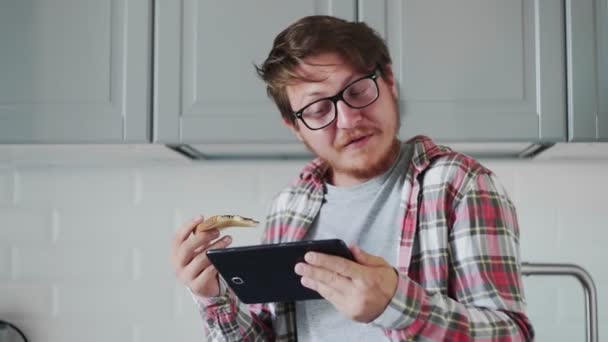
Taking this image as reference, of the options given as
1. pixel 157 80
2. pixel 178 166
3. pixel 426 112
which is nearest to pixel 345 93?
pixel 426 112

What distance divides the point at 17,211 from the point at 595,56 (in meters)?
1.52

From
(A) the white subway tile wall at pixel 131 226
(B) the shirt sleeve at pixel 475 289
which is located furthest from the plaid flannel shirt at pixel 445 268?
(A) the white subway tile wall at pixel 131 226

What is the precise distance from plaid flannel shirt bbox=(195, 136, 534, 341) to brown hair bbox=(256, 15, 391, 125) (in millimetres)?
179

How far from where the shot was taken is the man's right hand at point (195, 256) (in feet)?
4.07

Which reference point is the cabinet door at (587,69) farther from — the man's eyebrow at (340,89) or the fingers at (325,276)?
the fingers at (325,276)

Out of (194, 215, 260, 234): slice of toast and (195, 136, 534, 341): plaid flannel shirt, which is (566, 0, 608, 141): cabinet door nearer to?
(195, 136, 534, 341): plaid flannel shirt

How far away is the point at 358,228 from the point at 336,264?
303mm

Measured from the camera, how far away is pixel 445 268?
1175 mm

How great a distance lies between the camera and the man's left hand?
1.00 metres

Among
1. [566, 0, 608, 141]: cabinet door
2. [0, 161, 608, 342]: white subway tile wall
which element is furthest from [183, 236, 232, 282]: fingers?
[566, 0, 608, 141]: cabinet door

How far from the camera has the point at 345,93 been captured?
1255 mm

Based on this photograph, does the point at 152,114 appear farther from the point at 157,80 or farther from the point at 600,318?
the point at 600,318

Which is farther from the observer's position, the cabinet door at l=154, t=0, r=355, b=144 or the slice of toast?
the cabinet door at l=154, t=0, r=355, b=144

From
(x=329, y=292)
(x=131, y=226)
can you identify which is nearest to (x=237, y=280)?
(x=329, y=292)
